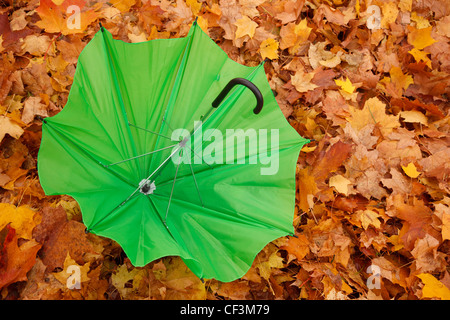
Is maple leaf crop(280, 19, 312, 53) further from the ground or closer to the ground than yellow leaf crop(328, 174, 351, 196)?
further from the ground

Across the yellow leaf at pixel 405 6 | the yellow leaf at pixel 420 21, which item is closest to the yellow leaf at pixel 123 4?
the yellow leaf at pixel 405 6

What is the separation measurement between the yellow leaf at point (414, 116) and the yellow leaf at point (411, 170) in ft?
1.35

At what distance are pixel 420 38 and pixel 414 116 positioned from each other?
2.46 ft

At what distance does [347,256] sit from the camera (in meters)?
2.35

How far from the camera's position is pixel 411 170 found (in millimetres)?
2514

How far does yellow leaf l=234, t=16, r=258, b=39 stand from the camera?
2.80 metres

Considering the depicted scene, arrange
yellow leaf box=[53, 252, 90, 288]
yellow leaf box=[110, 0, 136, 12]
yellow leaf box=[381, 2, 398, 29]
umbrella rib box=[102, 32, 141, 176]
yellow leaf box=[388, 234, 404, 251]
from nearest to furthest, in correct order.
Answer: umbrella rib box=[102, 32, 141, 176]
yellow leaf box=[53, 252, 90, 288]
yellow leaf box=[388, 234, 404, 251]
yellow leaf box=[110, 0, 136, 12]
yellow leaf box=[381, 2, 398, 29]

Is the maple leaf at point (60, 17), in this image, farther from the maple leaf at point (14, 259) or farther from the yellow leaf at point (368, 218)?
the yellow leaf at point (368, 218)

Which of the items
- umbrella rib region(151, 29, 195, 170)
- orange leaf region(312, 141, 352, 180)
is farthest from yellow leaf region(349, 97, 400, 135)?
umbrella rib region(151, 29, 195, 170)

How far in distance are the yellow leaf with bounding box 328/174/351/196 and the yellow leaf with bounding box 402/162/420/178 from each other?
1.46ft

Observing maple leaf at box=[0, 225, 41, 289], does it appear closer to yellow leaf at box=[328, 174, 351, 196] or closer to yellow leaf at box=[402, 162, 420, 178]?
yellow leaf at box=[328, 174, 351, 196]

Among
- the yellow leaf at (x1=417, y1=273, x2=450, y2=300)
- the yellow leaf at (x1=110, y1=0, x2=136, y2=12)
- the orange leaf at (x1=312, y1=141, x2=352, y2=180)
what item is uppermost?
the yellow leaf at (x1=110, y1=0, x2=136, y2=12)

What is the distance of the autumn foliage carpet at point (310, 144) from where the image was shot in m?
2.13

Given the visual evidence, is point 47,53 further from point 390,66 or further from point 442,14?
point 442,14
